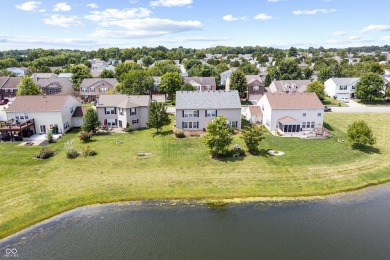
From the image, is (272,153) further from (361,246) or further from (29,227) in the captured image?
(29,227)

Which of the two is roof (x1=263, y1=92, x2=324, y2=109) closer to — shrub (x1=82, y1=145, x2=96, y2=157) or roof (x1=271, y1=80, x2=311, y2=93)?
roof (x1=271, y1=80, x2=311, y2=93)

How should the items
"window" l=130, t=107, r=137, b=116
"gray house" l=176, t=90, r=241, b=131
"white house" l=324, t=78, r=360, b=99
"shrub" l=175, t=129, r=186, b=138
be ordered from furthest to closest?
1. "white house" l=324, t=78, r=360, b=99
2. "window" l=130, t=107, r=137, b=116
3. "gray house" l=176, t=90, r=241, b=131
4. "shrub" l=175, t=129, r=186, b=138

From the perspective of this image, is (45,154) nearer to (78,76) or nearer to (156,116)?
(156,116)

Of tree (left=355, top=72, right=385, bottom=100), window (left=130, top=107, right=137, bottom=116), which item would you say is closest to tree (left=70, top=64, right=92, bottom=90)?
window (left=130, top=107, right=137, bottom=116)

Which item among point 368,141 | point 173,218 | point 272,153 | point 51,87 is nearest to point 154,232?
point 173,218

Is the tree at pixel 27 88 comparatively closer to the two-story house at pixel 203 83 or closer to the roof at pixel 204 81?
the roof at pixel 204 81
